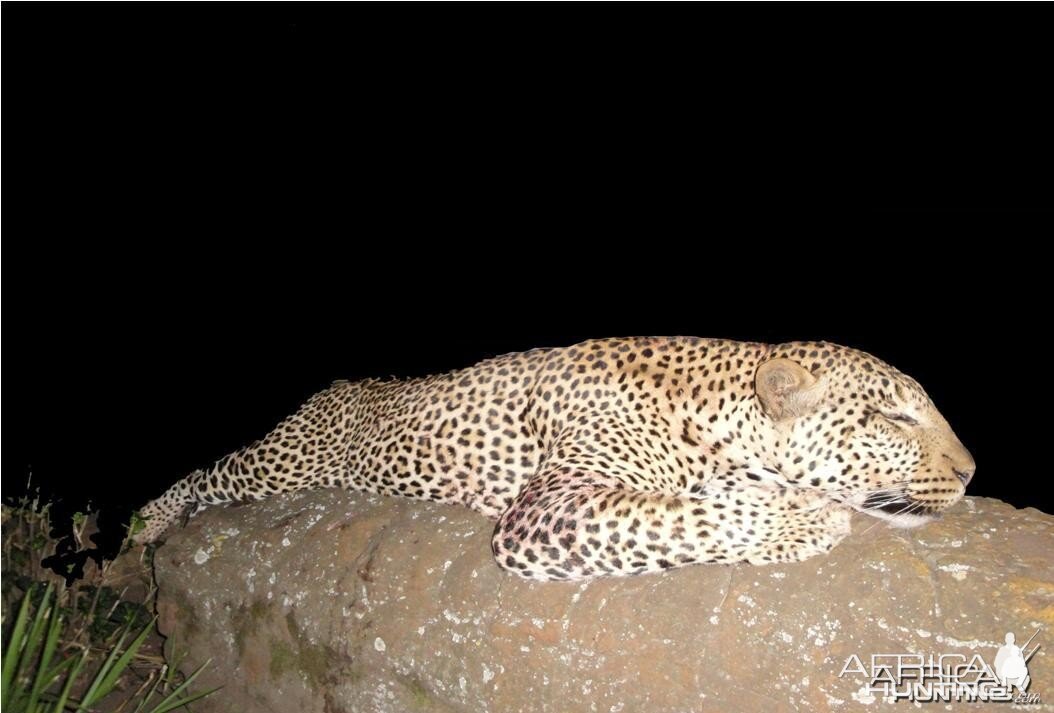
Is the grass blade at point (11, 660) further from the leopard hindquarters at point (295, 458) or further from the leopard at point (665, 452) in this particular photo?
the leopard at point (665, 452)

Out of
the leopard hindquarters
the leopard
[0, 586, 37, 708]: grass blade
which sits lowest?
[0, 586, 37, 708]: grass blade

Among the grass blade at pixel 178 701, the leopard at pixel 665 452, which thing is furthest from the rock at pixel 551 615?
the grass blade at pixel 178 701

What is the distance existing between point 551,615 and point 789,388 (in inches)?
54.4

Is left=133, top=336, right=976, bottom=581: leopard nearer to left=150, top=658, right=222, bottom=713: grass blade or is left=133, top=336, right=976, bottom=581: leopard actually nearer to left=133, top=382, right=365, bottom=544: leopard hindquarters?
left=133, top=382, right=365, bottom=544: leopard hindquarters

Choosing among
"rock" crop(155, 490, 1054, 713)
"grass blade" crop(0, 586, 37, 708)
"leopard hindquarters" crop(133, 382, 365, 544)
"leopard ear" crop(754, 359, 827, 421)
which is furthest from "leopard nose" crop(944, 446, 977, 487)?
"grass blade" crop(0, 586, 37, 708)

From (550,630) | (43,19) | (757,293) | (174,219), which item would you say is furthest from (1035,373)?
(43,19)

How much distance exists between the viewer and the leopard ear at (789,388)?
3561 mm

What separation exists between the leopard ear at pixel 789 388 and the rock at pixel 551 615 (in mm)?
544

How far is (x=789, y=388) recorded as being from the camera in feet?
11.7

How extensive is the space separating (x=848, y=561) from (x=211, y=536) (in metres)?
3.58

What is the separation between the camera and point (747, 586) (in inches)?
131

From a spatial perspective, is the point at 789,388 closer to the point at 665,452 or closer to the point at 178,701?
the point at 665,452

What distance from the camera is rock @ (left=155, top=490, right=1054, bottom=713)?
307cm

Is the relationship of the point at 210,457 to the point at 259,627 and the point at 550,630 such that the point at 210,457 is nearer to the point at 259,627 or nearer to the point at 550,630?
the point at 259,627
